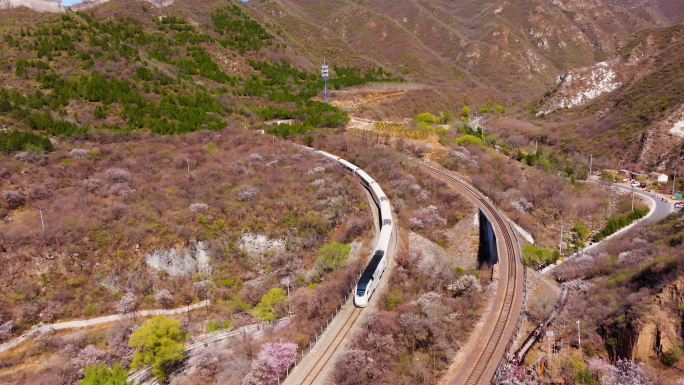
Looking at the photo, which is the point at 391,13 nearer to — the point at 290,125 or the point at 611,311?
the point at 290,125

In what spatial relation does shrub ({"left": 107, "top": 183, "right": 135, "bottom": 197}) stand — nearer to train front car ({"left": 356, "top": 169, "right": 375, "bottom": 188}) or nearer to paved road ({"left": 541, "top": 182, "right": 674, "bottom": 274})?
train front car ({"left": 356, "top": 169, "right": 375, "bottom": 188})

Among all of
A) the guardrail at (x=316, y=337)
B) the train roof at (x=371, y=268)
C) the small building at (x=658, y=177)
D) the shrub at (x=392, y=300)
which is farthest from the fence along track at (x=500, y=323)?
the small building at (x=658, y=177)

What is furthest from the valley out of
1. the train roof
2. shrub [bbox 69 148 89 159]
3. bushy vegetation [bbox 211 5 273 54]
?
bushy vegetation [bbox 211 5 273 54]

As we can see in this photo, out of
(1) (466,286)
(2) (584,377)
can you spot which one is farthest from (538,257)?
(2) (584,377)

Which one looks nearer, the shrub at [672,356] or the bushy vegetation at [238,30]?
the shrub at [672,356]

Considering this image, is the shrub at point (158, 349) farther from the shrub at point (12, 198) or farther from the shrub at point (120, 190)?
the shrub at point (12, 198)

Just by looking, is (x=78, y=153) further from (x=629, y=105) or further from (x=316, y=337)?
(x=629, y=105)

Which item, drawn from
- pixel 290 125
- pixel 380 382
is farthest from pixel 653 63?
pixel 380 382

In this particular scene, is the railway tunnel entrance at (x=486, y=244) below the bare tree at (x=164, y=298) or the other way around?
the other way around
